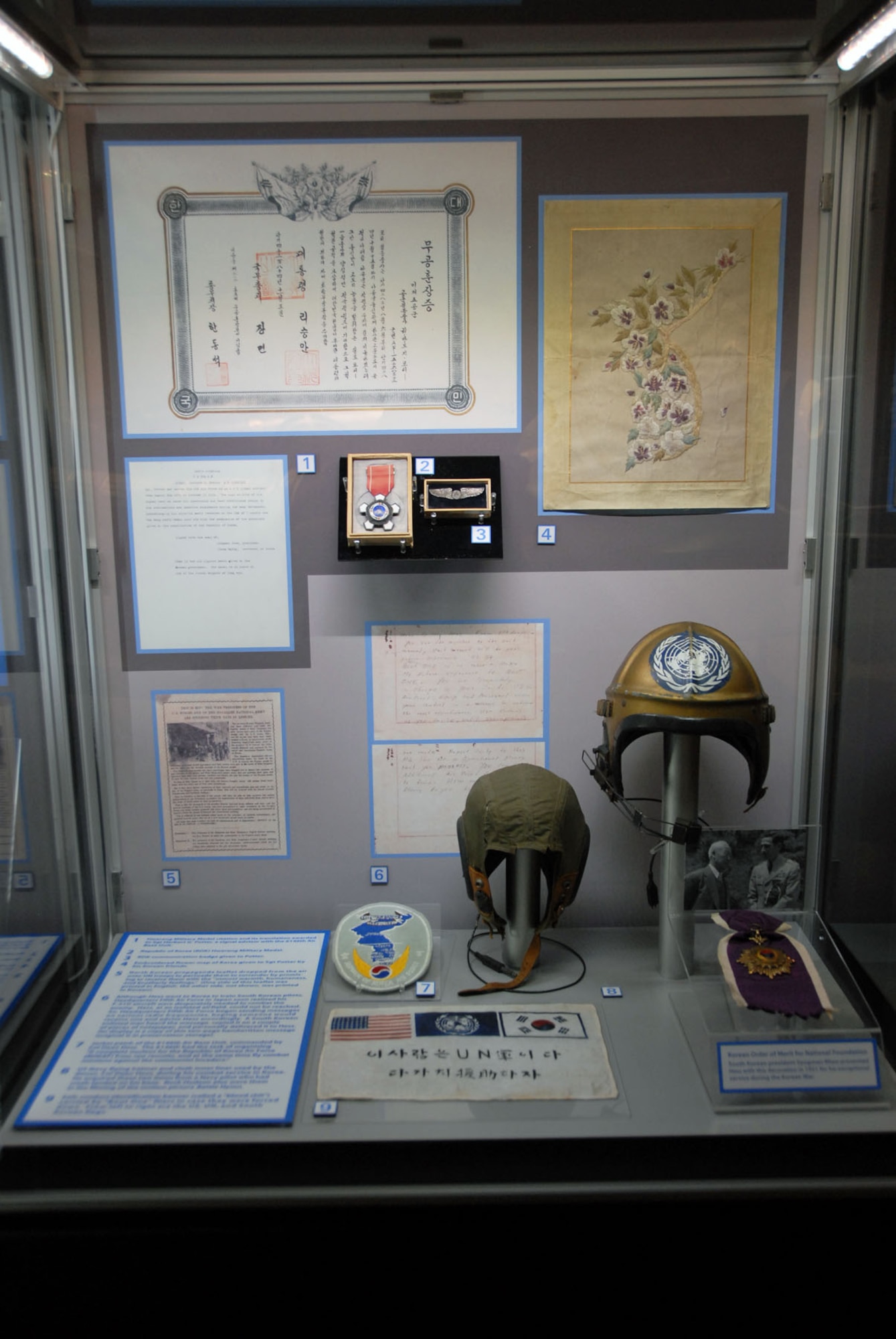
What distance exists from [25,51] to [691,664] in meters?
1.88

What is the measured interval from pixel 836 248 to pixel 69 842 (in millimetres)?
2311

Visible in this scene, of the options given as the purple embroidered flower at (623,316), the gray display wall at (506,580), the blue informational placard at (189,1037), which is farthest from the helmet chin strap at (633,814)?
the purple embroidered flower at (623,316)

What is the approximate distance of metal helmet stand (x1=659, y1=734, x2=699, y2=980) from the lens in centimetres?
176

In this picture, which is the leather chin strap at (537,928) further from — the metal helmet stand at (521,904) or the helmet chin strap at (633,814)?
the helmet chin strap at (633,814)

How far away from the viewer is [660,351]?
188 centimetres

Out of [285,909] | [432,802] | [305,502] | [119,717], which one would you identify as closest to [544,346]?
[305,502]

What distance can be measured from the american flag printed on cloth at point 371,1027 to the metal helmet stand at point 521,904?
11.3 inches

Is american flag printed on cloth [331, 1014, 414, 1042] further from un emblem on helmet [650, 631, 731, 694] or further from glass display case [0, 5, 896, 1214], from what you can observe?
un emblem on helmet [650, 631, 731, 694]

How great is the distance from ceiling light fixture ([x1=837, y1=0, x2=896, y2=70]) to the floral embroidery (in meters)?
0.39

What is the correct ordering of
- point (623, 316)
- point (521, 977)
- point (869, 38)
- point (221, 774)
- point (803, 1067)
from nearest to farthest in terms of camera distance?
1. point (803, 1067)
2. point (869, 38)
3. point (521, 977)
4. point (623, 316)
5. point (221, 774)

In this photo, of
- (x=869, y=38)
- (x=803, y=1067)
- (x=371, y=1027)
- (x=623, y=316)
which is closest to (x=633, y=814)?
(x=803, y=1067)

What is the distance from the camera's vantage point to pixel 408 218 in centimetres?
183

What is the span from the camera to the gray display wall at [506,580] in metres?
1.80

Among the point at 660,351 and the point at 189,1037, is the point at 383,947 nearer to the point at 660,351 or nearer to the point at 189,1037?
the point at 189,1037
